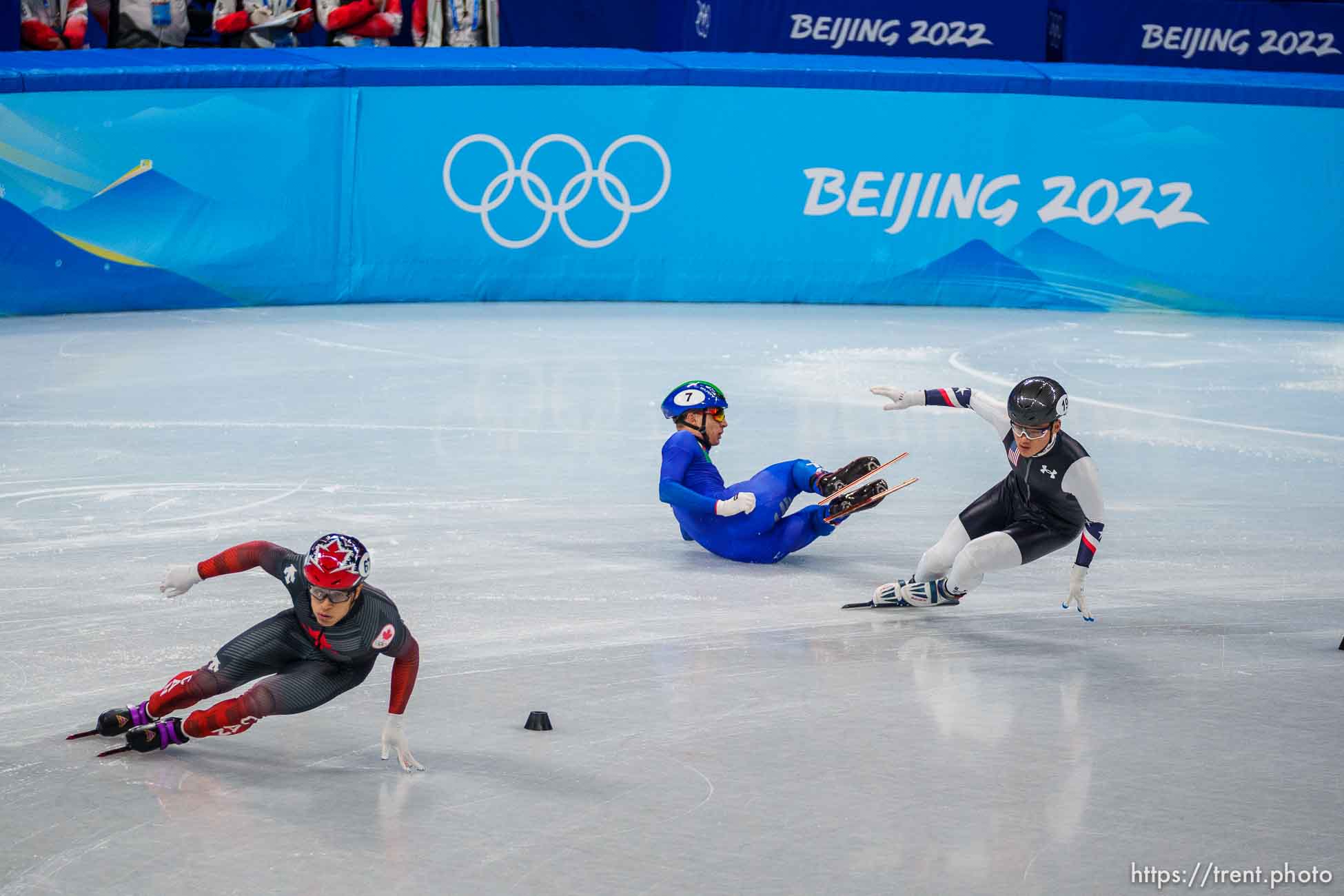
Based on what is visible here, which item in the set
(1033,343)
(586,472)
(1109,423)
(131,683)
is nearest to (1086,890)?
(131,683)

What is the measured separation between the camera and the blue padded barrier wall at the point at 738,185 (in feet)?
48.6

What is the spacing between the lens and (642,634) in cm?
775

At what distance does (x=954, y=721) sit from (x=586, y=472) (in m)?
4.14

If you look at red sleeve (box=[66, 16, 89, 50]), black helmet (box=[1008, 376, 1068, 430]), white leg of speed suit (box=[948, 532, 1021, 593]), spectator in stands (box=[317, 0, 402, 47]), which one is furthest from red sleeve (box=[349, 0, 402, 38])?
black helmet (box=[1008, 376, 1068, 430])

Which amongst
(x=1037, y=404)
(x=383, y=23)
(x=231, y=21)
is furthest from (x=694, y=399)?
(x=383, y=23)

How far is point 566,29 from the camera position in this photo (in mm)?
17562

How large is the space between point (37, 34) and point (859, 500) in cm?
980

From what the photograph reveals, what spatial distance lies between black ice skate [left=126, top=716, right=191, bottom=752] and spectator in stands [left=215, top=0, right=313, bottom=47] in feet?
34.7

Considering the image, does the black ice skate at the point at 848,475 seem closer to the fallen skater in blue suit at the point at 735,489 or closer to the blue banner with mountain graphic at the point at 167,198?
the fallen skater in blue suit at the point at 735,489

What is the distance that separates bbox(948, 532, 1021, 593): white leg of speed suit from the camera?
25.7 ft

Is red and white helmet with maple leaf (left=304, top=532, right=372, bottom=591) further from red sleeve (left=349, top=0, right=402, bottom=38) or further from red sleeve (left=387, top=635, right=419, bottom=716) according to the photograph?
red sleeve (left=349, top=0, right=402, bottom=38)

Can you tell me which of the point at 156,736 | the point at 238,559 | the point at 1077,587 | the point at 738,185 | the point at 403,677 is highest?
the point at 738,185

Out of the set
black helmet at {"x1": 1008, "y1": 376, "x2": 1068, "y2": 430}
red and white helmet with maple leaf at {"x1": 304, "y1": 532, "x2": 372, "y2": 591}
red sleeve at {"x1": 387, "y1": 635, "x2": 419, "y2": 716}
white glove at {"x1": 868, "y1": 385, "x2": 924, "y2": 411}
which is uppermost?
black helmet at {"x1": 1008, "y1": 376, "x2": 1068, "y2": 430}

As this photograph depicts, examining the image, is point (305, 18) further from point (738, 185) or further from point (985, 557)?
point (985, 557)
